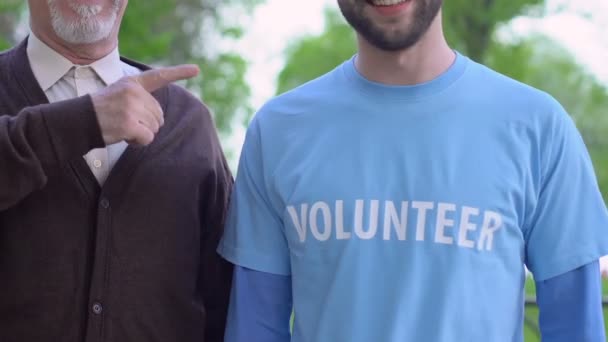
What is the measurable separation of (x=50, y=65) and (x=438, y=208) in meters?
1.03

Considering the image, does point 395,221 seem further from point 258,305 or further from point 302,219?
point 258,305

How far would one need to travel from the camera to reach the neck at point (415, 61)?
225cm

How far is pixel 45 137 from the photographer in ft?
7.40

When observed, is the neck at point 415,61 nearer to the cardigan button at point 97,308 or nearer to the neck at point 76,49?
the neck at point 76,49

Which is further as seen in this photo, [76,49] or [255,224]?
[76,49]

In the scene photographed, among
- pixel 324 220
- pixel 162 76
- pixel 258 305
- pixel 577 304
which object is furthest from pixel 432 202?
pixel 162 76

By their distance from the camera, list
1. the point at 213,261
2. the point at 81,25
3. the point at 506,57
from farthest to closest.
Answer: the point at 506,57, the point at 213,261, the point at 81,25

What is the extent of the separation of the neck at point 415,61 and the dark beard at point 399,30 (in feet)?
0.10

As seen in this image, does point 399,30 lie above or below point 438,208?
above

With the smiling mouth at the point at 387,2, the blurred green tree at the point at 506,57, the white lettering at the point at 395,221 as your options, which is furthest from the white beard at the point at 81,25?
the blurred green tree at the point at 506,57

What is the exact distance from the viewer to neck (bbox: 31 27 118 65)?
8.52ft

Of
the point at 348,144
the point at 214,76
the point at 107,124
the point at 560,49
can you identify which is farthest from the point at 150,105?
the point at 560,49

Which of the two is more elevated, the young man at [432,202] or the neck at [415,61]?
the neck at [415,61]

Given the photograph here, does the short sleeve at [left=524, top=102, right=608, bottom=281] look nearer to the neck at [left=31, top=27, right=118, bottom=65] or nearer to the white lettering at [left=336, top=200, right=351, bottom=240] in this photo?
the white lettering at [left=336, top=200, right=351, bottom=240]
